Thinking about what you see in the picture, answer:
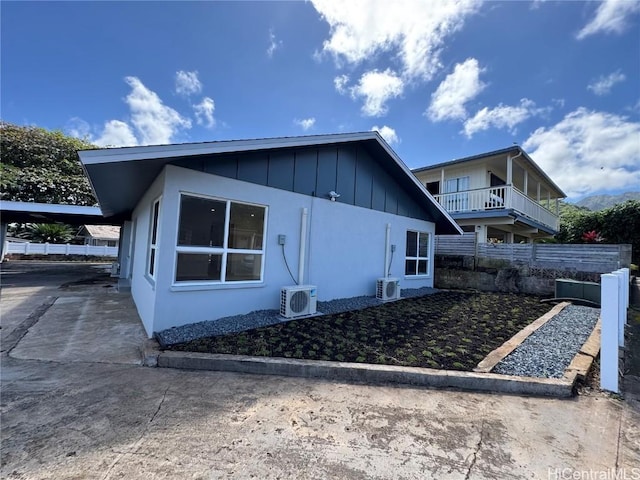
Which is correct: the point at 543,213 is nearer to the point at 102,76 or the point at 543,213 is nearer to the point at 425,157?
the point at 425,157

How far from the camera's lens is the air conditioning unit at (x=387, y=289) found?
8.03 meters

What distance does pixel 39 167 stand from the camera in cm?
2183

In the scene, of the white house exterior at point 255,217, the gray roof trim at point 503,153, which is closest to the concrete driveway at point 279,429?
the white house exterior at point 255,217

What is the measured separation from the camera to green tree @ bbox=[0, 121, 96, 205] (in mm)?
20575

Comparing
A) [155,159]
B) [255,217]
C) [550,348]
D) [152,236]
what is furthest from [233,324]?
[550,348]

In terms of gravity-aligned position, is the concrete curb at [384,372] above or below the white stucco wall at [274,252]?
below

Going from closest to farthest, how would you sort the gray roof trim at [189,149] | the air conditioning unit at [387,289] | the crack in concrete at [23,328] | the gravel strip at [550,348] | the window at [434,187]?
1. the gravel strip at [550,348]
2. the gray roof trim at [189,149]
3. the crack in concrete at [23,328]
4. the air conditioning unit at [387,289]
5. the window at [434,187]

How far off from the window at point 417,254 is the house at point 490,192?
2.66 metres

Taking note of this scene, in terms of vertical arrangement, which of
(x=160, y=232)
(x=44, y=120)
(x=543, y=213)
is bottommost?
(x=160, y=232)

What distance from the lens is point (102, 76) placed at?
1397 centimetres

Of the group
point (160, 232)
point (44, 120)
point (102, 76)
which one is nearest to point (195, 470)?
point (160, 232)

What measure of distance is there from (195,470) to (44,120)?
3343 cm

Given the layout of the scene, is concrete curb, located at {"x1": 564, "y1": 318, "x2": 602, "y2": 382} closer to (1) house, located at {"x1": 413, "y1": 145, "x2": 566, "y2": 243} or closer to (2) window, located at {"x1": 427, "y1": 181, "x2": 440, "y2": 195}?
(1) house, located at {"x1": 413, "y1": 145, "x2": 566, "y2": 243}

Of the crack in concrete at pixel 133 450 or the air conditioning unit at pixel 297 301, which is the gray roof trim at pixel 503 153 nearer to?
the air conditioning unit at pixel 297 301
